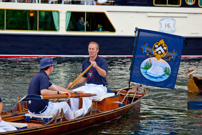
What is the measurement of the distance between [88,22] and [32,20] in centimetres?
319

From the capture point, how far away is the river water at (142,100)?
35.6ft

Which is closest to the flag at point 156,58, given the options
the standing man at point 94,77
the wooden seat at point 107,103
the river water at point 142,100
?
the river water at point 142,100

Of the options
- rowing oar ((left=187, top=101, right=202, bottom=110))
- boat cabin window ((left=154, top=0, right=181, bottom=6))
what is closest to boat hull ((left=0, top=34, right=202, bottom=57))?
boat cabin window ((left=154, top=0, right=181, bottom=6))

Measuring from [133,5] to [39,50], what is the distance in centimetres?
599

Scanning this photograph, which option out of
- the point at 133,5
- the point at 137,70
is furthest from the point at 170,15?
the point at 137,70

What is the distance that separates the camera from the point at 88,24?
26250mm

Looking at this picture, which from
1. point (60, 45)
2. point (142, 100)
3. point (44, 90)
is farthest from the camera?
point (60, 45)

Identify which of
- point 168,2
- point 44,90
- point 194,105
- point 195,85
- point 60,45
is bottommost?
point 194,105

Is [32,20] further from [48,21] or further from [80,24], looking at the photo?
[80,24]

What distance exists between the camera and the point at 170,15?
1045 inches

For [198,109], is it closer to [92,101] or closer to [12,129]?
[92,101]

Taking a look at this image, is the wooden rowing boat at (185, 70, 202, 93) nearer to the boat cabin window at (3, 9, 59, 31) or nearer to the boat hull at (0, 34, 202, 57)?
the boat hull at (0, 34, 202, 57)

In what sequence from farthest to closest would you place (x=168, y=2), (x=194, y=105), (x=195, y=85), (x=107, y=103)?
1. (x=168, y=2)
2. (x=195, y=85)
3. (x=194, y=105)
4. (x=107, y=103)

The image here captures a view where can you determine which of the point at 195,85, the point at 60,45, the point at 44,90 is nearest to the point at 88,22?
the point at 60,45
